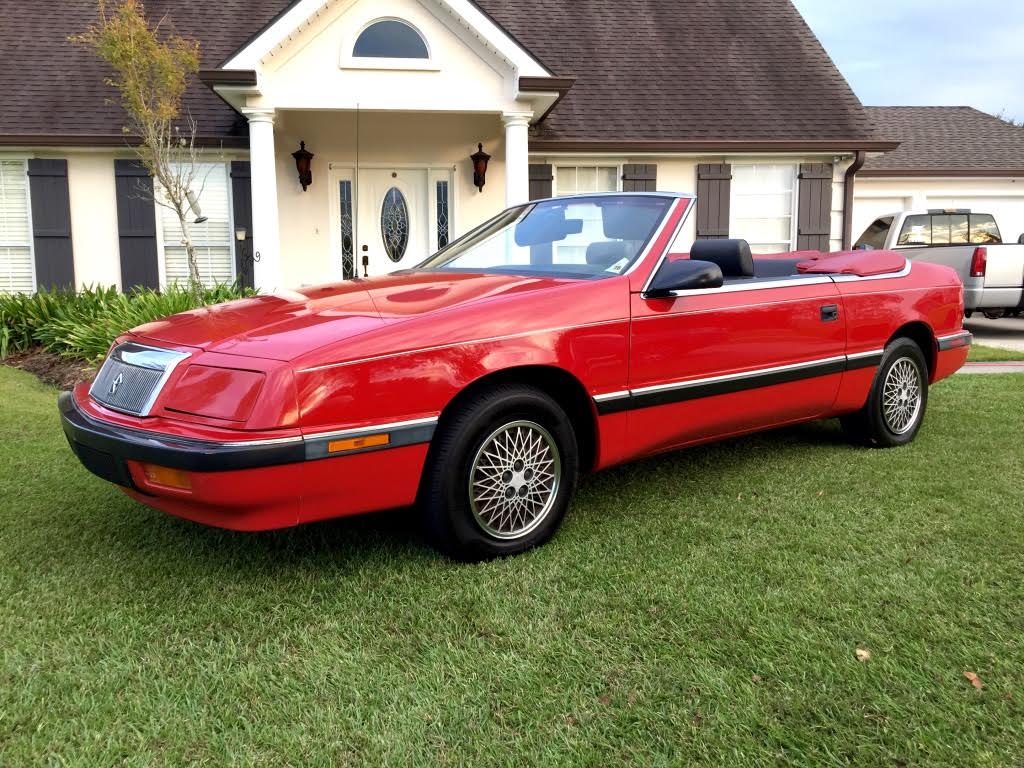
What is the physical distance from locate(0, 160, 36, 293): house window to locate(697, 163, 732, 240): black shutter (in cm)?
955

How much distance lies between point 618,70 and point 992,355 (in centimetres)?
709

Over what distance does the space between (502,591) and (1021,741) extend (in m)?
1.61

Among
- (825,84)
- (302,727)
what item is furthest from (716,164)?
(302,727)

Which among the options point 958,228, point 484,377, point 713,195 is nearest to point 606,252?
point 484,377

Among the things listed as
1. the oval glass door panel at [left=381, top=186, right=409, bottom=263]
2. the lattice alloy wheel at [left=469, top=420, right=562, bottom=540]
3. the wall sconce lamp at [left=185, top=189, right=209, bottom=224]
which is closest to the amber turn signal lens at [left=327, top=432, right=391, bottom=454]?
the lattice alloy wheel at [left=469, top=420, right=562, bottom=540]

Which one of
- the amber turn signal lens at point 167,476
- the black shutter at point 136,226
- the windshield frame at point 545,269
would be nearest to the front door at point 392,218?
the black shutter at point 136,226

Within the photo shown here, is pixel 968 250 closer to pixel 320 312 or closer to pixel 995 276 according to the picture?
pixel 995 276

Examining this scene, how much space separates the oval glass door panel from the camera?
39.0 ft

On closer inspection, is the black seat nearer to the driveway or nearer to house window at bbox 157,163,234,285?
the driveway

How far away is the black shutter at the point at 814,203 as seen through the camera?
41.1 ft

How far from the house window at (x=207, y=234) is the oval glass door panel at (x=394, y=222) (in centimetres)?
216

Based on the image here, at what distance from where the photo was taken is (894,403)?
16.2ft

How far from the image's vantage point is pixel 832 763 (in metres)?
2.04

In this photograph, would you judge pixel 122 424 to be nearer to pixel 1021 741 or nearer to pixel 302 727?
pixel 302 727
